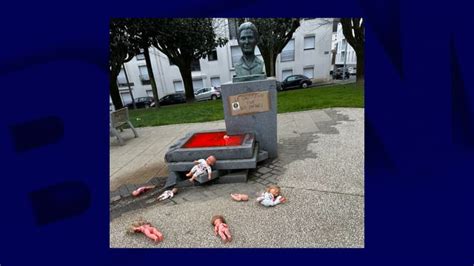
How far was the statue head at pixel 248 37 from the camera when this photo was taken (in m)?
3.76

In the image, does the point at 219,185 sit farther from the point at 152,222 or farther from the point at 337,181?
the point at 337,181

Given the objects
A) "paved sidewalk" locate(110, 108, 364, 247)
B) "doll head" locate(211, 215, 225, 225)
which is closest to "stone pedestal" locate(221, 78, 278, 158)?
"paved sidewalk" locate(110, 108, 364, 247)

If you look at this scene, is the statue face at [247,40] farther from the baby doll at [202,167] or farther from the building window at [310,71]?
the building window at [310,71]

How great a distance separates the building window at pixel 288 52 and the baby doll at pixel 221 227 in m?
23.1

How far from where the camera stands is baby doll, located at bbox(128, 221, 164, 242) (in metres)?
Answer: 2.44

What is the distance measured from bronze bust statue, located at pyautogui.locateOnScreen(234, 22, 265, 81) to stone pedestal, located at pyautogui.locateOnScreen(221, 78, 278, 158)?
0.59 ft

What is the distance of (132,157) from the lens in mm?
5215

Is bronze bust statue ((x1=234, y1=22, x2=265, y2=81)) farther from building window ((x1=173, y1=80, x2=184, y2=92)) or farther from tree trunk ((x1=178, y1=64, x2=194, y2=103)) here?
building window ((x1=173, y1=80, x2=184, y2=92))

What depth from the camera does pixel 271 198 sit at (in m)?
2.80

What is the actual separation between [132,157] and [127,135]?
92.9 inches

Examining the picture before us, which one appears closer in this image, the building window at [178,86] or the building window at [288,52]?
the building window at [288,52]

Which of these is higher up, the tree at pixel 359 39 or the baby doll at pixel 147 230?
the tree at pixel 359 39

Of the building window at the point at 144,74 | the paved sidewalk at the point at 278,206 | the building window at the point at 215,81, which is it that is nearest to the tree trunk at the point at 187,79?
the building window at the point at 215,81

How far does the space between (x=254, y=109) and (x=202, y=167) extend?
4.26ft
